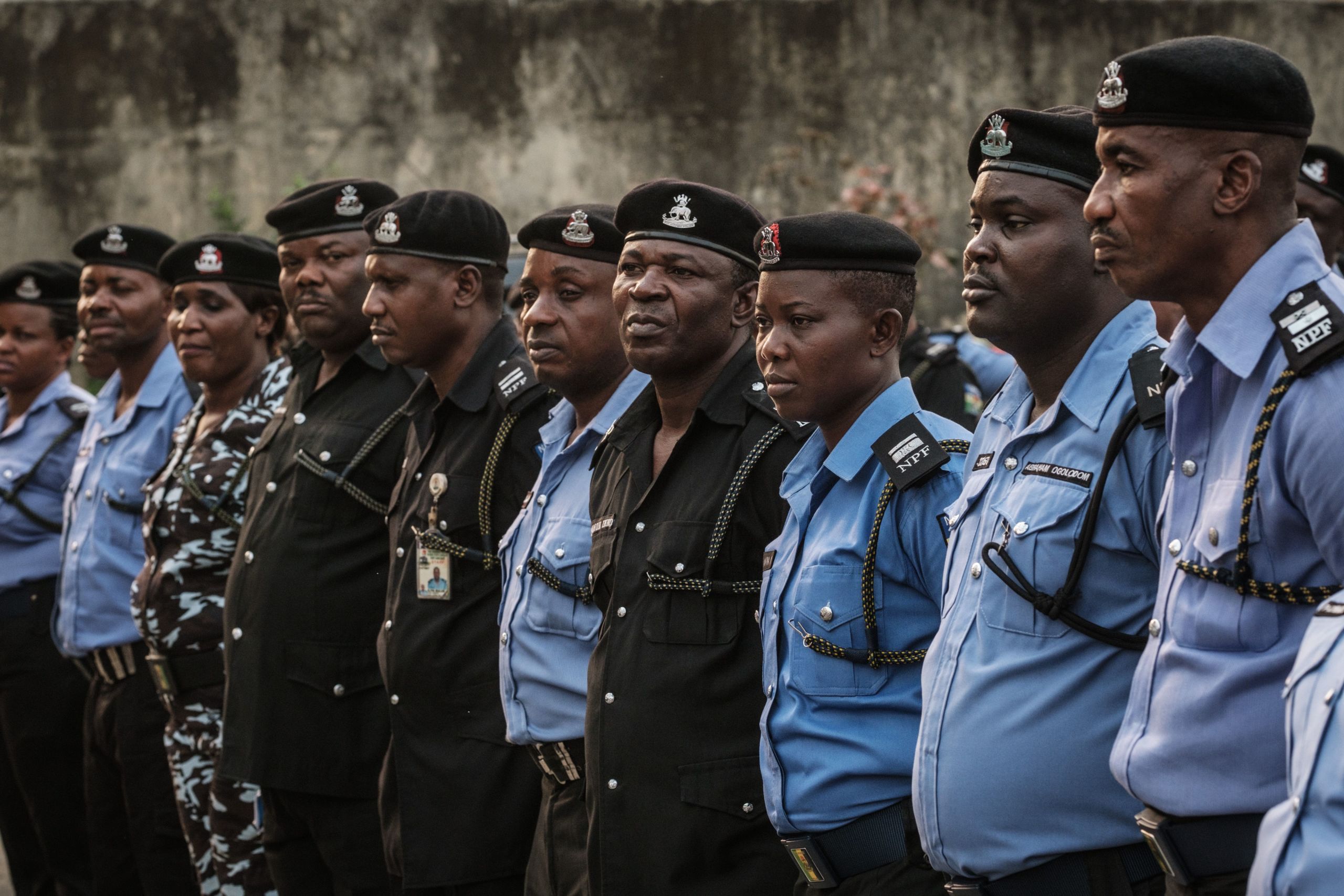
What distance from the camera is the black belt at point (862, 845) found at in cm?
325


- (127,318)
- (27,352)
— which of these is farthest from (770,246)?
(27,352)

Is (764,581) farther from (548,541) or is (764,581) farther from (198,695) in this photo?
(198,695)

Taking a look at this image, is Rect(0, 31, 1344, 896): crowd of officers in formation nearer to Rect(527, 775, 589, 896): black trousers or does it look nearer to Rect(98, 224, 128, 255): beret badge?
Rect(527, 775, 589, 896): black trousers

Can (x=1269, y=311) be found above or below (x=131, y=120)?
below

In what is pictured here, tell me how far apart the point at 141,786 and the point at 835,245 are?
12.5 feet

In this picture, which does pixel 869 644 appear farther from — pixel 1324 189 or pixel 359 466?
pixel 1324 189

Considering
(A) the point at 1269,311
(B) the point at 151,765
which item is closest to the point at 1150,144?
(A) the point at 1269,311

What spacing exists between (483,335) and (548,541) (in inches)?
40.3

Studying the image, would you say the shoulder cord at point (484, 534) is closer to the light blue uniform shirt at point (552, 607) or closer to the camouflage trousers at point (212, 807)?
the light blue uniform shirt at point (552, 607)

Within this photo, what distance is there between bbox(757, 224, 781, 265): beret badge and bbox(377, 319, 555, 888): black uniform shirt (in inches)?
51.7

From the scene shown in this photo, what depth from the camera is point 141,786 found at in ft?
19.8

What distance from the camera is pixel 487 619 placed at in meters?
4.63

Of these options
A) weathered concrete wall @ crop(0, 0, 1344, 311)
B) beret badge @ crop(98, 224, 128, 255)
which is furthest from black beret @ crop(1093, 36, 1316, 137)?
weathered concrete wall @ crop(0, 0, 1344, 311)

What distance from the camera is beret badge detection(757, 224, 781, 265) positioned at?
3594 mm
